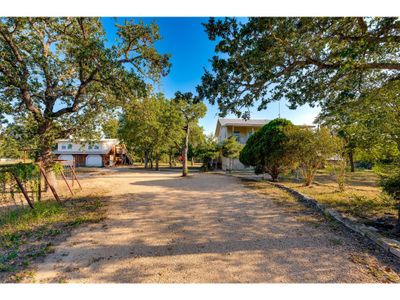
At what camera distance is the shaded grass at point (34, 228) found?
2.90 metres

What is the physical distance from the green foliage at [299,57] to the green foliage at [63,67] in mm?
3219

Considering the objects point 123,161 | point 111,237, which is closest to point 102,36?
point 111,237

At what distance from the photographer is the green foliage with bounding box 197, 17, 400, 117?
12.6 ft

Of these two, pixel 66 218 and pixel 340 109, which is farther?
pixel 340 109

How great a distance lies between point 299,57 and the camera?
484cm

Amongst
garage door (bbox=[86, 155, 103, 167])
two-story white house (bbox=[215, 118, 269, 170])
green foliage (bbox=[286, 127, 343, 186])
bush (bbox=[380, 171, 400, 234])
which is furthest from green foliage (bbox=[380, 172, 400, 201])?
garage door (bbox=[86, 155, 103, 167])

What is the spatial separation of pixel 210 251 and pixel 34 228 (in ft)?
14.1

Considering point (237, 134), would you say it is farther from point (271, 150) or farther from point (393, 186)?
point (393, 186)

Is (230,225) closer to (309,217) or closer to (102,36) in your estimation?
(309,217)

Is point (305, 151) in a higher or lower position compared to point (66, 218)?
higher

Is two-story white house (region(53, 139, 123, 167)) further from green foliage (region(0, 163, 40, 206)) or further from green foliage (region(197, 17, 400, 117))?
green foliage (region(197, 17, 400, 117))

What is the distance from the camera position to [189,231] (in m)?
4.12

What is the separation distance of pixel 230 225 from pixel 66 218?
450 centimetres

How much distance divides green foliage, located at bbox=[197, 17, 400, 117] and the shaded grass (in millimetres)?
4858
